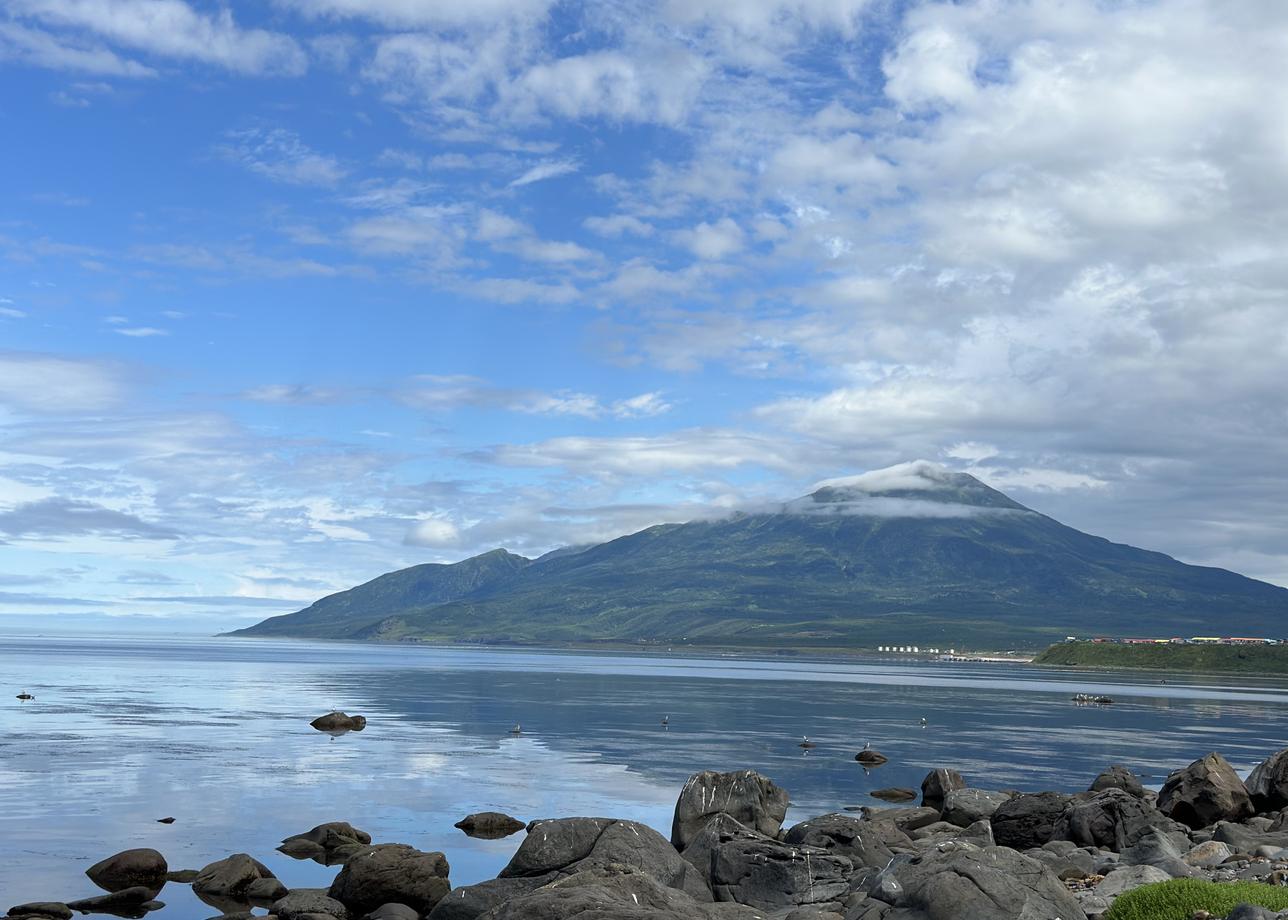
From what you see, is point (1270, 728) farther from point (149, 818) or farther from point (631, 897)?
point (631, 897)

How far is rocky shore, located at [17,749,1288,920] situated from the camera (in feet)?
69.7

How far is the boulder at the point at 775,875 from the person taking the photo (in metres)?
31.3

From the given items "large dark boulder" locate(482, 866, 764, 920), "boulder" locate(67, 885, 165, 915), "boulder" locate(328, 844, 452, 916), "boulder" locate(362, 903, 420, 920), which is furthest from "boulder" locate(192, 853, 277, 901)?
"large dark boulder" locate(482, 866, 764, 920)

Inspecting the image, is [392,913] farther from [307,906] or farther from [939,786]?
[939,786]

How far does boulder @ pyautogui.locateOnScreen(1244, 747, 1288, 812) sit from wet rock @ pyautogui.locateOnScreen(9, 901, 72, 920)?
43729 millimetres

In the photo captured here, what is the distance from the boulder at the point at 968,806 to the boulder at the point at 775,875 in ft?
49.0

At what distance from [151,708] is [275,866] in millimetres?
72087

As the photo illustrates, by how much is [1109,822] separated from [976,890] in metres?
22.1

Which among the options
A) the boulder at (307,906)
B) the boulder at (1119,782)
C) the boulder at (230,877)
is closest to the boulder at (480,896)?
the boulder at (307,906)

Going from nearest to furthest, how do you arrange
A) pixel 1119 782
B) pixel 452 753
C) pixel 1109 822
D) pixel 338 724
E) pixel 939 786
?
1. pixel 1109 822
2. pixel 1119 782
3. pixel 939 786
4. pixel 452 753
5. pixel 338 724

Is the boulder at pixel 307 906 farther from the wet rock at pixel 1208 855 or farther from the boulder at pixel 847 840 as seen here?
the wet rock at pixel 1208 855

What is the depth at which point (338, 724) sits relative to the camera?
8856cm

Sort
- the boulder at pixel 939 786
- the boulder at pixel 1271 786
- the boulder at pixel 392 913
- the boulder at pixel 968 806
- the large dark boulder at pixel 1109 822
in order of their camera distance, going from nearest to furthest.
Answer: the boulder at pixel 392 913
the large dark boulder at pixel 1109 822
the boulder at pixel 968 806
the boulder at pixel 1271 786
the boulder at pixel 939 786

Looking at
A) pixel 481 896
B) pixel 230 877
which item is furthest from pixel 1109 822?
pixel 230 877
